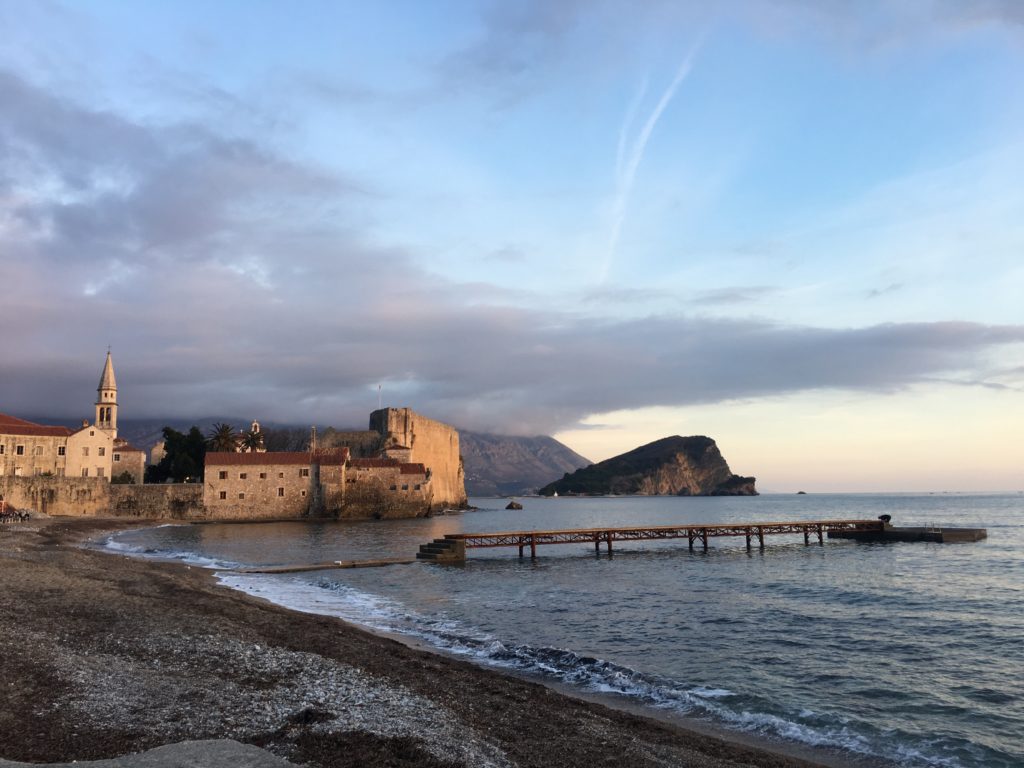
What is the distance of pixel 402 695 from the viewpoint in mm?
11539

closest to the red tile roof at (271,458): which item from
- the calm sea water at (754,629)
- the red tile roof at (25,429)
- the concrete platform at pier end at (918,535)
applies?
the red tile roof at (25,429)

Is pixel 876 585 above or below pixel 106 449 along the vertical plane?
below

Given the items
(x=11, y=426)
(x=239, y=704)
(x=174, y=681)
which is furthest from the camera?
(x=11, y=426)

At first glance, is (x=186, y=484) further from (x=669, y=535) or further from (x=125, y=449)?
(x=669, y=535)

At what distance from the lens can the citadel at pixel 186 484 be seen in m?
71.8

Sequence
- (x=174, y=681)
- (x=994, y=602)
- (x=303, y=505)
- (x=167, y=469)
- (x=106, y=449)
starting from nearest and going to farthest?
(x=174, y=681) → (x=994, y=602) → (x=106, y=449) → (x=303, y=505) → (x=167, y=469)

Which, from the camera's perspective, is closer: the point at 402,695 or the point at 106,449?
the point at 402,695

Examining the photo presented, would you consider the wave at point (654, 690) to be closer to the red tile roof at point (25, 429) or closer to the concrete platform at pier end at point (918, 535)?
the concrete platform at pier end at point (918, 535)

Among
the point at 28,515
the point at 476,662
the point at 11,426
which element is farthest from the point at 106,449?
the point at 476,662

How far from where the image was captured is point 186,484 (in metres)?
80.5

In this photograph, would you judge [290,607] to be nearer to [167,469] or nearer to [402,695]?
[402,695]

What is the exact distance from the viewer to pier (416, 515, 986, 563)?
4334cm

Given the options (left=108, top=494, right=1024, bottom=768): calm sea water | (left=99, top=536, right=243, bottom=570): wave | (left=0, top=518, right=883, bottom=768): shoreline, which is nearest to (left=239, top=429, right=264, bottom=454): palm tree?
(left=99, top=536, right=243, bottom=570): wave

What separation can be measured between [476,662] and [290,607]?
967 cm
